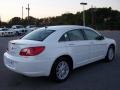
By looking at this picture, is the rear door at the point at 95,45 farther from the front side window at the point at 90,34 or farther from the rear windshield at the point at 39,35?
the rear windshield at the point at 39,35

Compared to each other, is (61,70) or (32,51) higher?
(32,51)

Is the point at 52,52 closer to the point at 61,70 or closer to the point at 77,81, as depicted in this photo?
the point at 61,70

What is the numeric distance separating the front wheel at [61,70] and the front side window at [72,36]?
24.3 inches

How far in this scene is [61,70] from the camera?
21.0 ft

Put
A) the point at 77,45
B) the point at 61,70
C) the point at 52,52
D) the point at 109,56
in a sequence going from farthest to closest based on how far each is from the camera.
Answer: the point at 109,56
the point at 77,45
the point at 61,70
the point at 52,52

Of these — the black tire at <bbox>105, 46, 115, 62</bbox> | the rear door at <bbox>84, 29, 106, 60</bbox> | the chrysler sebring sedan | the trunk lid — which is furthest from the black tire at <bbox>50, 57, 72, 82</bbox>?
the black tire at <bbox>105, 46, 115, 62</bbox>

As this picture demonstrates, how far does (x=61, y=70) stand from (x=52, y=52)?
0.64m

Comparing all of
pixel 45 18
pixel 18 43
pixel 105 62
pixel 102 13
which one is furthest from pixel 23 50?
pixel 45 18

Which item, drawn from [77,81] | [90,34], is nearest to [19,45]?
[77,81]

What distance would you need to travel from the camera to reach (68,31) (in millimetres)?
6855

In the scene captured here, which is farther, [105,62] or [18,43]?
[105,62]

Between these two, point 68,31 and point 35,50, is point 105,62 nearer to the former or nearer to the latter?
point 68,31

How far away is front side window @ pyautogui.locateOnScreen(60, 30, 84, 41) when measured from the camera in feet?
21.8

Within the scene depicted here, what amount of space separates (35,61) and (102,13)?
75384mm
